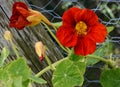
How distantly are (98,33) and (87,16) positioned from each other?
45 mm

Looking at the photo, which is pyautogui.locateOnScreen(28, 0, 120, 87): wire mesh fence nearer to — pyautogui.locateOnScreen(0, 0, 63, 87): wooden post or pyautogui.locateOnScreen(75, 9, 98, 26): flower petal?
pyautogui.locateOnScreen(0, 0, 63, 87): wooden post

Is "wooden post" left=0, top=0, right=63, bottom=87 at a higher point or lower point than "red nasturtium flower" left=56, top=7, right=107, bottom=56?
lower

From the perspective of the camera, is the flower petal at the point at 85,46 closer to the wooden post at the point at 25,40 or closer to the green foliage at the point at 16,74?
the green foliage at the point at 16,74

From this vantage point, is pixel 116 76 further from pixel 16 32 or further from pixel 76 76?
pixel 16 32

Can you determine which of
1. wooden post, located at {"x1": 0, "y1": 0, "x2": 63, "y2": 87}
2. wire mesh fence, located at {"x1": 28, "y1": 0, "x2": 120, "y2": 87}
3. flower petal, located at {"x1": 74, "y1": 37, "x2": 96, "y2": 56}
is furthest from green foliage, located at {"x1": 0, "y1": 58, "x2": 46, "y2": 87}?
wire mesh fence, located at {"x1": 28, "y1": 0, "x2": 120, "y2": 87}

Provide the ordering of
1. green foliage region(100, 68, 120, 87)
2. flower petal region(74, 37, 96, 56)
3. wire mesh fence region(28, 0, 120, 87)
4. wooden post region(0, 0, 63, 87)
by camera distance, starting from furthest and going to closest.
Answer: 1. wire mesh fence region(28, 0, 120, 87)
2. wooden post region(0, 0, 63, 87)
3. green foliage region(100, 68, 120, 87)
4. flower petal region(74, 37, 96, 56)

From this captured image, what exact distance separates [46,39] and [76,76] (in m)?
0.31

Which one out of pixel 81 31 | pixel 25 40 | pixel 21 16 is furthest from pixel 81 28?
pixel 25 40

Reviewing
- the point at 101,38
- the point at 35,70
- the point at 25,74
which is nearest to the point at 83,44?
the point at 101,38

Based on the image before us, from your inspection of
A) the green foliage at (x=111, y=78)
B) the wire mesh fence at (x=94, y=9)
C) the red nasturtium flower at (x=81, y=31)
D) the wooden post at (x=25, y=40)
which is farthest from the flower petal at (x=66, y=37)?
the wire mesh fence at (x=94, y=9)

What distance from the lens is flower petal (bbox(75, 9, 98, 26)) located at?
0.97 m

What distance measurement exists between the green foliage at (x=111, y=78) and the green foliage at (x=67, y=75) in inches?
4.4

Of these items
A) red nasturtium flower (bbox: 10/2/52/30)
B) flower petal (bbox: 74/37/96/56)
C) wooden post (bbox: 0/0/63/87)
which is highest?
red nasturtium flower (bbox: 10/2/52/30)

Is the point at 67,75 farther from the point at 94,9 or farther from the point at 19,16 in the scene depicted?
the point at 94,9
